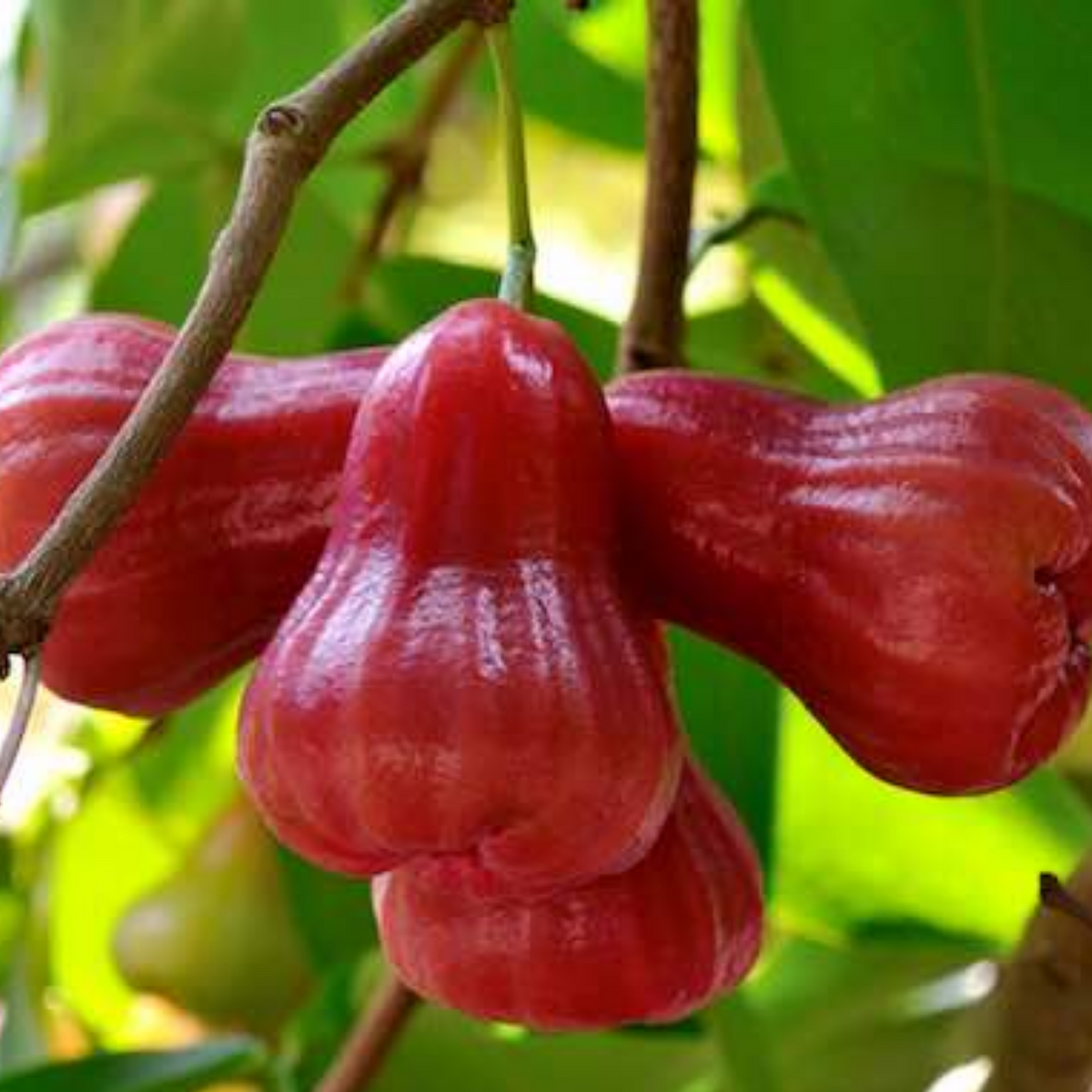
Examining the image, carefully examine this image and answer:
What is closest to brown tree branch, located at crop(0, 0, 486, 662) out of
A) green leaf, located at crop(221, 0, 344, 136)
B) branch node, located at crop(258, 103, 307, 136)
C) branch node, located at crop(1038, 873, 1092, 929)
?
branch node, located at crop(258, 103, 307, 136)

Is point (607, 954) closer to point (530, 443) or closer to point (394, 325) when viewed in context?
point (530, 443)

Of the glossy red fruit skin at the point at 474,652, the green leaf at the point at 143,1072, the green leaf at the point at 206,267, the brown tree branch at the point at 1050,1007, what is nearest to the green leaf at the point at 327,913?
the green leaf at the point at 143,1072

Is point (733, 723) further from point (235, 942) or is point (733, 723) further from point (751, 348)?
point (235, 942)

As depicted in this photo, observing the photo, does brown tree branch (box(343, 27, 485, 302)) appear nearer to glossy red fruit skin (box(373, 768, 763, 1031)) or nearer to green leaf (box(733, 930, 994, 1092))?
green leaf (box(733, 930, 994, 1092))

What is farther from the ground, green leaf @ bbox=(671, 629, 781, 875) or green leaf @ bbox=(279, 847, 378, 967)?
green leaf @ bbox=(671, 629, 781, 875)

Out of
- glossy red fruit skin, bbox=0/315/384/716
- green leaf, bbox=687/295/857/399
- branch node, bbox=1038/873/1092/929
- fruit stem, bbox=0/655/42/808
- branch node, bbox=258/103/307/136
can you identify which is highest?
branch node, bbox=258/103/307/136

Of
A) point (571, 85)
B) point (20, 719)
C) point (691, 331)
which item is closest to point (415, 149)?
point (571, 85)

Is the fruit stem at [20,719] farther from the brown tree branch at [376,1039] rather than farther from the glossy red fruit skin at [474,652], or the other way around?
the brown tree branch at [376,1039]
